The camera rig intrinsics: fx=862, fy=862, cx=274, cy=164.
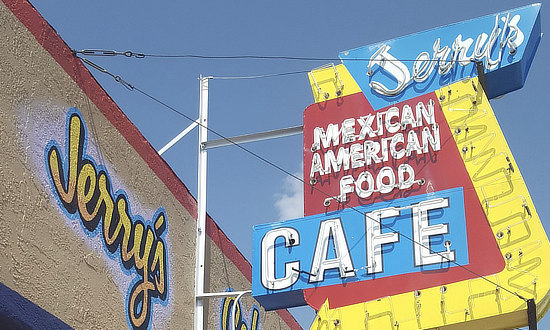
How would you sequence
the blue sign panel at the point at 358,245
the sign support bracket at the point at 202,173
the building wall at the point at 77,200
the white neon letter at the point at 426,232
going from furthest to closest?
the sign support bracket at the point at 202,173
the blue sign panel at the point at 358,245
the white neon letter at the point at 426,232
the building wall at the point at 77,200

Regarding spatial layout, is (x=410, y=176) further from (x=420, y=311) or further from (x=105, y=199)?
(x=105, y=199)

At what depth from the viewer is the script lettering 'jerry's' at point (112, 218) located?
8688 millimetres

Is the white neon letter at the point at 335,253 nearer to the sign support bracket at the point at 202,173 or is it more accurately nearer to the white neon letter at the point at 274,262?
the white neon letter at the point at 274,262

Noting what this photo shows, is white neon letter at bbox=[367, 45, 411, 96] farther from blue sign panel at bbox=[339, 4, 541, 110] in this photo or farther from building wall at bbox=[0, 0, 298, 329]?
building wall at bbox=[0, 0, 298, 329]

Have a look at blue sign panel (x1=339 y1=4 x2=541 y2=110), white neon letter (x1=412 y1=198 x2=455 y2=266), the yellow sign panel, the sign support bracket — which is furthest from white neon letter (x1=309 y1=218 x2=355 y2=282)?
blue sign panel (x1=339 y1=4 x2=541 y2=110)

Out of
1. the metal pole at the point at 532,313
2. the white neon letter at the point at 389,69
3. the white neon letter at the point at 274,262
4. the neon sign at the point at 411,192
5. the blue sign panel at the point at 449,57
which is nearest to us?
the metal pole at the point at 532,313

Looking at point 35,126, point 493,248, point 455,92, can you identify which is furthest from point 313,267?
point 35,126

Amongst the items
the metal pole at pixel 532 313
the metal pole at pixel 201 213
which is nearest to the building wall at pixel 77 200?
the metal pole at pixel 201 213

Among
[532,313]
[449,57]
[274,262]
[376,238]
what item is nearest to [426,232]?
[376,238]

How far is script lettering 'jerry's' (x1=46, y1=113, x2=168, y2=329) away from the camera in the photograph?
28.5 ft

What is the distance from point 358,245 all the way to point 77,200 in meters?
3.41

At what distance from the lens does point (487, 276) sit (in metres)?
9.48

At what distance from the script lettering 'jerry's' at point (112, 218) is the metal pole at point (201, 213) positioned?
1.02 metres

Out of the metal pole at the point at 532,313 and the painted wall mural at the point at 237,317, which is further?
the painted wall mural at the point at 237,317
